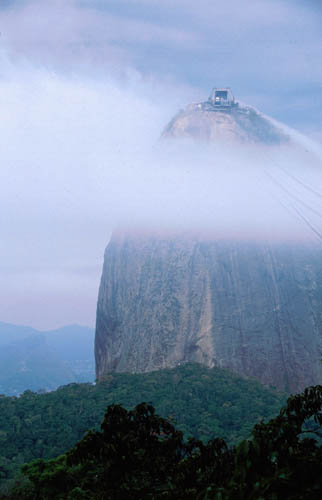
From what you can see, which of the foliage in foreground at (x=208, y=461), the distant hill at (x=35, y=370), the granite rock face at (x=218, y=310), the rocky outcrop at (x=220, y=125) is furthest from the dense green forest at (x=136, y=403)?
the distant hill at (x=35, y=370)

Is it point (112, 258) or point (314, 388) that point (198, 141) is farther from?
point (314, 388)

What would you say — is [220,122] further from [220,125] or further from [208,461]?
[208,461]

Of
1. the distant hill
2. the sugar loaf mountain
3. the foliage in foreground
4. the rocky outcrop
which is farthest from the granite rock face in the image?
the distant hill

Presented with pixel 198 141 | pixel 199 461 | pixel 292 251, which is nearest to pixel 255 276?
pixel 292 251

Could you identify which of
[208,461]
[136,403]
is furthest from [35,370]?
[208,461]

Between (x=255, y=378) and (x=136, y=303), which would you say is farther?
(x=136, y=303)

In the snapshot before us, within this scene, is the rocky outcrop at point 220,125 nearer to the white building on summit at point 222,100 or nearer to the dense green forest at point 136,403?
the white building on summit at point 222,100
